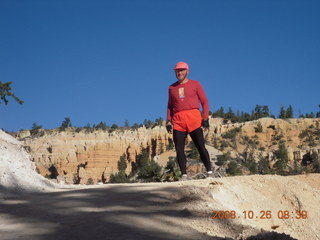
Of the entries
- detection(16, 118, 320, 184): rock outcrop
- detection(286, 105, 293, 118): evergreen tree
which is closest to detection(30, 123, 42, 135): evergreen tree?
detection(16, 118, 320, 184): rock outcrop

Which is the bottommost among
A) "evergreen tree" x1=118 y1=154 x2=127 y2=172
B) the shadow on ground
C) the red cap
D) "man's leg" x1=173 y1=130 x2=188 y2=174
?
"evergreen tree" x1=118 y1=154 x2=127 y2=172

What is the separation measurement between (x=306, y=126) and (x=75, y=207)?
79.3 metres

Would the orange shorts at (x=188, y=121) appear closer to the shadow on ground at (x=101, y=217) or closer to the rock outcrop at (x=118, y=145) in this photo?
the shadow on ground at (x=101, y=217)

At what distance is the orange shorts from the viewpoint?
25.8 feet

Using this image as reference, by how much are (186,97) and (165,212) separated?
12.2ft

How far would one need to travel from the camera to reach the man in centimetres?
789

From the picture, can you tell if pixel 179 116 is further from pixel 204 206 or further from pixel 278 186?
pixel 204 206

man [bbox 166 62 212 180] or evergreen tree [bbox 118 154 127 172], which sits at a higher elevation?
man [bbox 166 62 212 180]

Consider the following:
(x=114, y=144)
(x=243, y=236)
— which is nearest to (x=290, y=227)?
(x=243, y=236)

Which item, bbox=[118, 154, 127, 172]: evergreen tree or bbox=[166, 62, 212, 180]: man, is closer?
bbox=[166, 62, 212, 180]: man

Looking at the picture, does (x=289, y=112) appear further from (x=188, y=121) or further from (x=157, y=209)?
(x=157, y=209)
